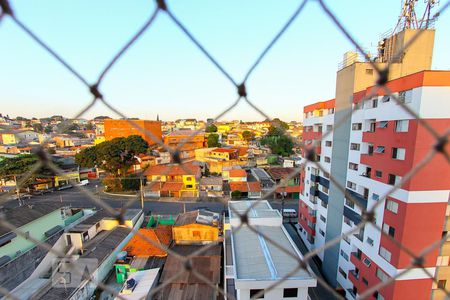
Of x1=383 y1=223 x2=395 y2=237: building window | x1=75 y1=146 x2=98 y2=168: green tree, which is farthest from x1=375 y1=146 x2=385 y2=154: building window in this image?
x1=75 y1=146 x2=98 y2=168: green tree

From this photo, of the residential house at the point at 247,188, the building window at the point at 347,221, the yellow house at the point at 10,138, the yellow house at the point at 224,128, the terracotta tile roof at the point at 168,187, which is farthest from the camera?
the yellow house at the point at 224,128

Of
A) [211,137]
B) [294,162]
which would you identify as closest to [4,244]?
[294,162]

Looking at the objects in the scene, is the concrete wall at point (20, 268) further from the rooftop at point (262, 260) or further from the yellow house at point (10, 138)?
the rooftop at point (262, 260)

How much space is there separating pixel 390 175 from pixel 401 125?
738 mm

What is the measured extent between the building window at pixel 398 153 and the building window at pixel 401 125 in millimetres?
271

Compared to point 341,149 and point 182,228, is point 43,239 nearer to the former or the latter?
point 182,228

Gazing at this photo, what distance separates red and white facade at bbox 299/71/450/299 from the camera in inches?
112

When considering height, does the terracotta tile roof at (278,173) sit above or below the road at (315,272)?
above

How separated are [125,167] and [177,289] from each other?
7183 mm

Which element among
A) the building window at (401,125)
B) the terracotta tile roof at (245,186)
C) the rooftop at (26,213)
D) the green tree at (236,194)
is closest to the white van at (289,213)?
the terracotta tile roof at (245,186)

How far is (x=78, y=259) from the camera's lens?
4793 mm

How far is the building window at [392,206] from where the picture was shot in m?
3.16

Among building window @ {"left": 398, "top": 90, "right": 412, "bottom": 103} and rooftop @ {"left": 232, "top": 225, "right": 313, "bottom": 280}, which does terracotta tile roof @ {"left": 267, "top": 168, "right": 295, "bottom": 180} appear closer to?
rooftop @ {"left": 232, "top": 225, "right": 313, "bottom": 280}

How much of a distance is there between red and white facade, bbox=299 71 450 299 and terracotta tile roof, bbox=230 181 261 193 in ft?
17.4
